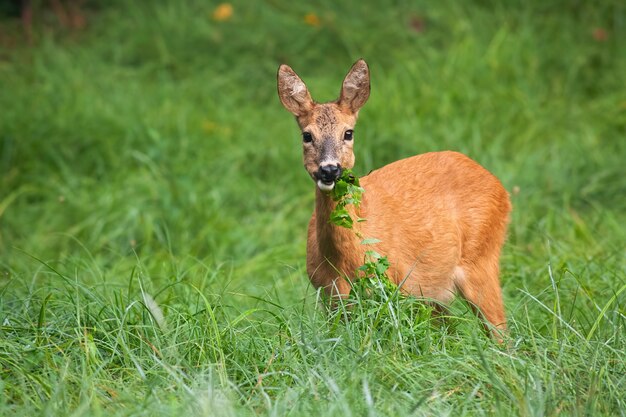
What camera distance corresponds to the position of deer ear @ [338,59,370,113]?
473 centimetres

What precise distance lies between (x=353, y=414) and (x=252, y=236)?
3427mm

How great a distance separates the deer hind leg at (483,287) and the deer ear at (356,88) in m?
0.92

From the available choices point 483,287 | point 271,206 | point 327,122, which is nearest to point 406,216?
point 483,287

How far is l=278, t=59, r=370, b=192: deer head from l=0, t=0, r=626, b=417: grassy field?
22.3 inches

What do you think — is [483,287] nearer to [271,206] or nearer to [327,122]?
[327,122]

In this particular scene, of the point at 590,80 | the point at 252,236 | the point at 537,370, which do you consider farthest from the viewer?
the point at 590,80

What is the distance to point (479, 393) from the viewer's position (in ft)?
12.1

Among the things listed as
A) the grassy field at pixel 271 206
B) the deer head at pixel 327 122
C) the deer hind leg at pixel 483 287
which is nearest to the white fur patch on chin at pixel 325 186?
the deer head at pixel 327 122

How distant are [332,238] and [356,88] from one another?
29.5 inches

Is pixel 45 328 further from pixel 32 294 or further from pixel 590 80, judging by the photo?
pixel 590 80

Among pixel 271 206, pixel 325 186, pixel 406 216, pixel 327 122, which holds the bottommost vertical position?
pixel 271 206

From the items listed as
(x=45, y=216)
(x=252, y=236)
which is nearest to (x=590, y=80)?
(x=252, y=236)

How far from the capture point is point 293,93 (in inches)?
187

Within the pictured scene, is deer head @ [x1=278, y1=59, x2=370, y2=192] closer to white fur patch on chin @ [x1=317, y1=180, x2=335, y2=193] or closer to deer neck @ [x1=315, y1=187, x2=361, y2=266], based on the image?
white fur patch on chin @ [x1=317, y1=180, x2=335, y2=193]
